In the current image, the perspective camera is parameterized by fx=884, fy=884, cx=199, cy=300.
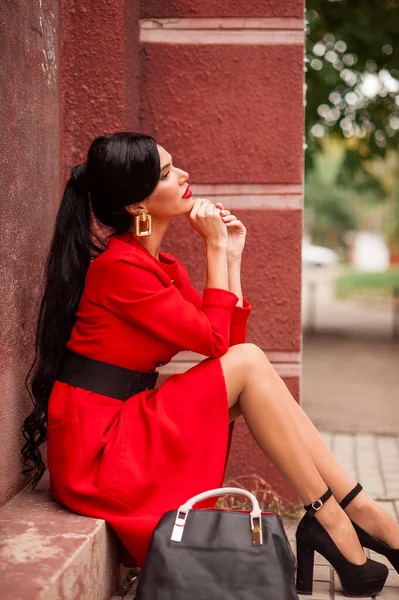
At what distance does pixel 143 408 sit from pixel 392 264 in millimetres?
31162

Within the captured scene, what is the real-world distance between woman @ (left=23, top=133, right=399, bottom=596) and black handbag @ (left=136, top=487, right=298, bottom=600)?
25cm

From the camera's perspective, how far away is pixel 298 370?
4148 millimetres

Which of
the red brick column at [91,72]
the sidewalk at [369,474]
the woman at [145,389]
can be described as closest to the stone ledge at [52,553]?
the woman at [145,389]

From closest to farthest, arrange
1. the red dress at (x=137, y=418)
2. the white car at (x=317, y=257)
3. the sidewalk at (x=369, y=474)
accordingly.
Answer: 1. the red dress at (x=137, y=418)
2. the sidewalk at (x=369, y=474)
3. the white car at (x=317, y=257)

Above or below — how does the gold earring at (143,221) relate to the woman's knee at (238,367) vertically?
above

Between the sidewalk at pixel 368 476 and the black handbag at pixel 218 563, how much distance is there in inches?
22.2

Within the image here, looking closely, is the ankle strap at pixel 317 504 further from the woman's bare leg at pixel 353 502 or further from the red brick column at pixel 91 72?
the red brick column at pixel 91 72

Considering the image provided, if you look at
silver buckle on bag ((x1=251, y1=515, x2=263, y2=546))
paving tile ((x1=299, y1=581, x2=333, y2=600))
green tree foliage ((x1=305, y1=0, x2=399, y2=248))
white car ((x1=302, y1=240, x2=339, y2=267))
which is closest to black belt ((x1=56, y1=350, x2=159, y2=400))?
silver buckle on bag ((x1=251, y1=515, x2=263, y2=546))

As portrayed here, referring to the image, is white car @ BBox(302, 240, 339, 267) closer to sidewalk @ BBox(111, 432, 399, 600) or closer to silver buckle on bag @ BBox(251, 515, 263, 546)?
sidewalk @ BBox(111, 432, 399, 600)

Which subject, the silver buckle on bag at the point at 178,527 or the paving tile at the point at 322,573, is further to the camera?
the paving tile at the point at 322,573

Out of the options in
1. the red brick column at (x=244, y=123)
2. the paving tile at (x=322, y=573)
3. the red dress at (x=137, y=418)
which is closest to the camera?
the red dress at (x=137, y=418)

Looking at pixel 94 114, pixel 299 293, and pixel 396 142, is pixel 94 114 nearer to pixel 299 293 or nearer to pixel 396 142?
pixel 299 293

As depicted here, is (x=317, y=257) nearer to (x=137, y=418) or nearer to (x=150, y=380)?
(x=150, y=380)

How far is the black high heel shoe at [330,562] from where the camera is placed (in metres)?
3.04
